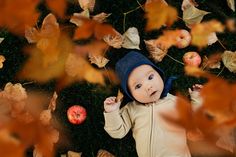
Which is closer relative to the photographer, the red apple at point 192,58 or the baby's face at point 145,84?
the baby's face at point 145,84

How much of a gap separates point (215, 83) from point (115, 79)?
0.43 meters

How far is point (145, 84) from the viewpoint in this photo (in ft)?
6.73

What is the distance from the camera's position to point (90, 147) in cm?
220

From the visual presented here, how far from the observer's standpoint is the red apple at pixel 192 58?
2223 millimetres

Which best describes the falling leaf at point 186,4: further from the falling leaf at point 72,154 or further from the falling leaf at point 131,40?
the falling leaf at point 72,154

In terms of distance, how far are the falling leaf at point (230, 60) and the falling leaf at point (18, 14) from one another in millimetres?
846

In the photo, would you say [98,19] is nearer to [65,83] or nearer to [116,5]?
[116,5]

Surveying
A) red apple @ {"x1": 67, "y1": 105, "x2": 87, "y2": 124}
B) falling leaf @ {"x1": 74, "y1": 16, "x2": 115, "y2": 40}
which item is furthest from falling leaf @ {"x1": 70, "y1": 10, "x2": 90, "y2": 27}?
red apple @ {"x1": 67, "y1": 105, "x2": 87, "y2": 124}

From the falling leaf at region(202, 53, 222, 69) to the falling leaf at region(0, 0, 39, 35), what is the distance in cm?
76

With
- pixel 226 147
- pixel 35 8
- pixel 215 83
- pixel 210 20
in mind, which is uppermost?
pixel 35 8

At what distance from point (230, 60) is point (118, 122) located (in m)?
0.56

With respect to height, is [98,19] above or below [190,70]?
above

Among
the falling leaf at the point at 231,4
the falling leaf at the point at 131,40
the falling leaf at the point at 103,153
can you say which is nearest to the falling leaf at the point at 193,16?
the falling leaf at the point at 231,4

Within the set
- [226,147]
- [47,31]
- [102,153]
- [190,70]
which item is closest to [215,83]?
[190,70]
